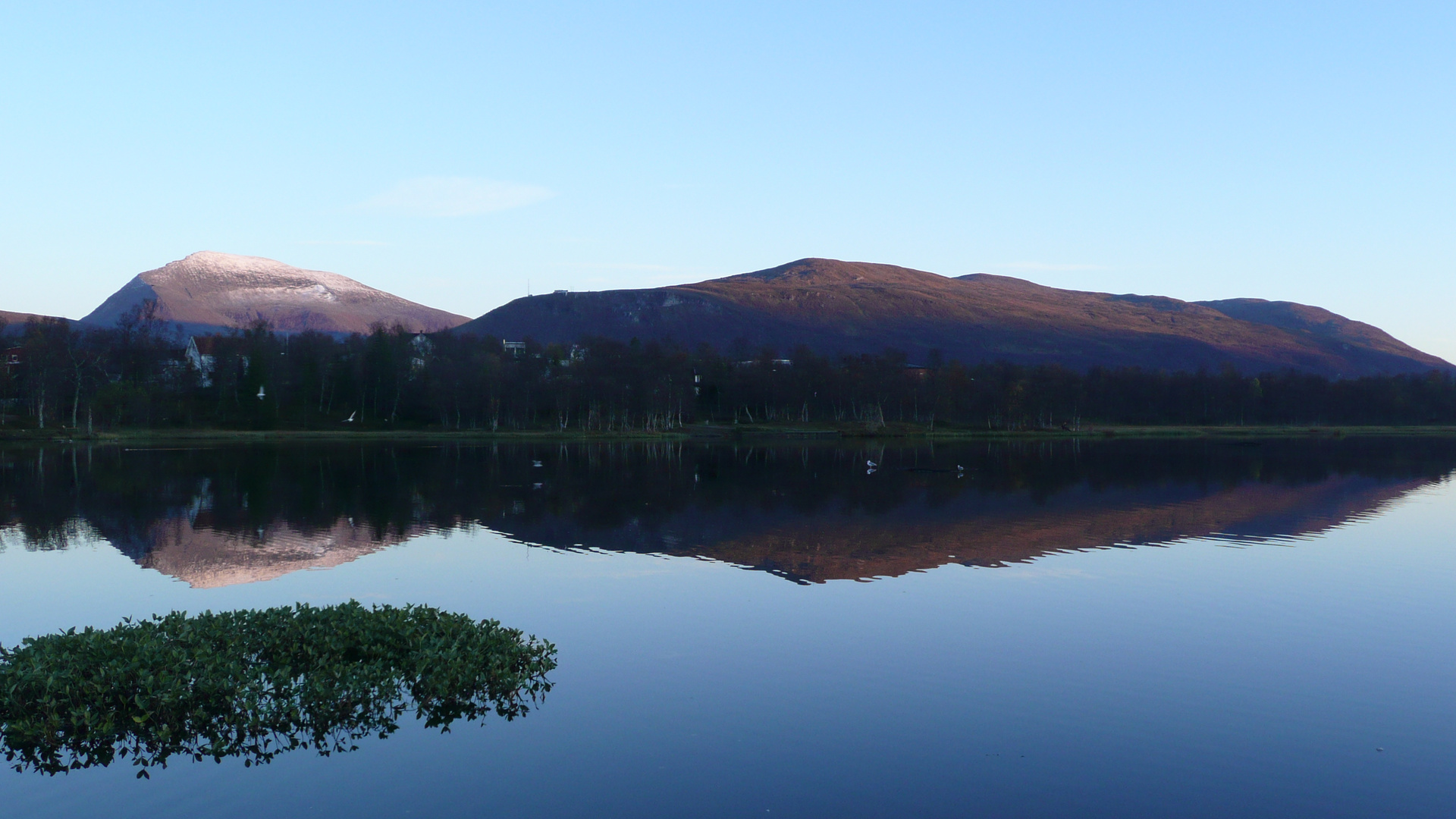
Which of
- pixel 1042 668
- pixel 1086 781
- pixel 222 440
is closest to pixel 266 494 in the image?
pixel 1042 668

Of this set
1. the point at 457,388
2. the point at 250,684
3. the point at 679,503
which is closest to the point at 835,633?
the point at 250,684

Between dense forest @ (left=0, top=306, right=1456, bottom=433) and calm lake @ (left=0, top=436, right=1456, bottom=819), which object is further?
dense forest @ (left=0, top=306, right=1456, bottom=433)

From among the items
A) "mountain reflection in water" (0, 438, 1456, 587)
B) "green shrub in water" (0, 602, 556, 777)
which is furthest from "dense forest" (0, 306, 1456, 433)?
"green shrub in water" (0, 602, 556, 777)

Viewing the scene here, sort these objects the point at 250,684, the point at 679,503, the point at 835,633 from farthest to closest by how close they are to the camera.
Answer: the point at 679,503 → the point at 835,633 → the point at 250,684

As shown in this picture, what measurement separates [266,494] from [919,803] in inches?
2179

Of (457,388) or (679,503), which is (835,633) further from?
(457,388)

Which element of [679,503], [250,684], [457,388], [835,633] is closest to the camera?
[250,684]

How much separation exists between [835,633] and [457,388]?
137 m

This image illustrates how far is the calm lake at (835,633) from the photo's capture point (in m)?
15.8

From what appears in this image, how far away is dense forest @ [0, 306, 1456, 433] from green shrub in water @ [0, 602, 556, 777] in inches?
5002

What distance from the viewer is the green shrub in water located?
16.9 metres

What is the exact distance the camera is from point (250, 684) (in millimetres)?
18438

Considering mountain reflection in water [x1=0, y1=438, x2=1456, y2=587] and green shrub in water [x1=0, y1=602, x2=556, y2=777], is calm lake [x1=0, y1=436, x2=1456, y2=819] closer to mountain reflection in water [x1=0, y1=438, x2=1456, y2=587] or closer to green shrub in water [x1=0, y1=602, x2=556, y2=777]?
mountain reflection in water [x1=0, y1=438, x2=1456, y2=587]

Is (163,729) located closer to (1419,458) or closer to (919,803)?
(919,803)
